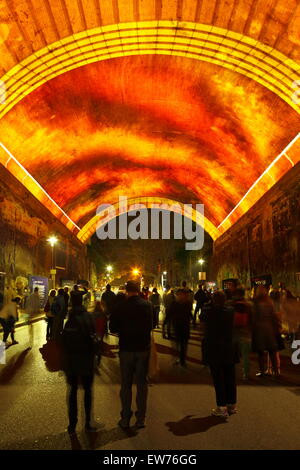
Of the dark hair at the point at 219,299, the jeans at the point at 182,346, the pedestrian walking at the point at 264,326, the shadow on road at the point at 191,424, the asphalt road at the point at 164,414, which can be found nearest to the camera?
the asphalt road at the point at 164,414

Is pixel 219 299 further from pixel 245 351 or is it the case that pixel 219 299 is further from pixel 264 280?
pixel 264 280

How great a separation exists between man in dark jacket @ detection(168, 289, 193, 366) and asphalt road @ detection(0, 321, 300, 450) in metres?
0.56

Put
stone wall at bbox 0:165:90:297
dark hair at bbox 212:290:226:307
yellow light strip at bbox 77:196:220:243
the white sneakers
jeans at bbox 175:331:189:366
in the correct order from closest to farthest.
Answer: the white sneakers < dark hair at bbox 212:290:226:307 < jeans at bbox 175:331:189:366 < stone wall at bbox 0:165:90:297 < yellow light strip at bbox 77:196:220:243

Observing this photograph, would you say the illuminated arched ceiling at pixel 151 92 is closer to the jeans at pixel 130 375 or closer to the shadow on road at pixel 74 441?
the jeans at pixel 130 375

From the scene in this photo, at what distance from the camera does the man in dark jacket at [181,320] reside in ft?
28.5

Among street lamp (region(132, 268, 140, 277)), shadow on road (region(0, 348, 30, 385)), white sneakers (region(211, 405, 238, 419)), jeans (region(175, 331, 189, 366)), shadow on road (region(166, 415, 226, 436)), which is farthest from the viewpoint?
street lamp (region(132, 268, 140, 277))

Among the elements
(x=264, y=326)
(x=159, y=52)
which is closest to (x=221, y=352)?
(x=264, y=326)

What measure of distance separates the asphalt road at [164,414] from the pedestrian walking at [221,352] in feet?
0.81

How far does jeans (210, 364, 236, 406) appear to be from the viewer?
5176 millimetres

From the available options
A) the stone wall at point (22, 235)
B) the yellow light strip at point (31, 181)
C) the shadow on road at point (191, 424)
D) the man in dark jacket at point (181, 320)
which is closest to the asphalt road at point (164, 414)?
the shadow on road at point (191, 424)

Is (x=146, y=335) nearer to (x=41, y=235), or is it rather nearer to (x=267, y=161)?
(x=267, y=161)

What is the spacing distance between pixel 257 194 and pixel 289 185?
5060 millimetres

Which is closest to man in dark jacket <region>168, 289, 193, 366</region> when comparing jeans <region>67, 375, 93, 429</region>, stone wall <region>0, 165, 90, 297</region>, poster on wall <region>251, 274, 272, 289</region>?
jeans <region>67, 375, 93, 429</region>

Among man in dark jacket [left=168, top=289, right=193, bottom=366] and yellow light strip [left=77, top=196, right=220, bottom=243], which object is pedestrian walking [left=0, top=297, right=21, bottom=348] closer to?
man in dark jacket [left=168, top=289, right=193, bottom=366]
